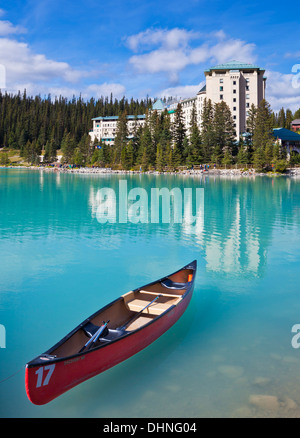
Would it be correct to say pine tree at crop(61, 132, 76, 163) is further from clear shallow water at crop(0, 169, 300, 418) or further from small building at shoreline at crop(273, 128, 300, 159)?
clear shallow water at crop(0, 169, 300, 418)

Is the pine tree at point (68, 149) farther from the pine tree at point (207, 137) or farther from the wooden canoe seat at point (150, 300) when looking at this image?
the wooden canoe seat at point (150, 300)

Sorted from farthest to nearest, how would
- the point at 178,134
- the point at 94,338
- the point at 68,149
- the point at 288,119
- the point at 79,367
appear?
the point at 288,119 → the point at 68,149 → the point at 178,134 → the point at 94,338 → the point at 79,367

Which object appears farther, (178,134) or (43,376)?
(178,134)

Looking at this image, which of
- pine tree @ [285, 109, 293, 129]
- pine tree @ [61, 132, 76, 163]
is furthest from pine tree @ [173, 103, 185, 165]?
pine tree @ [285, 109, 293, 129]

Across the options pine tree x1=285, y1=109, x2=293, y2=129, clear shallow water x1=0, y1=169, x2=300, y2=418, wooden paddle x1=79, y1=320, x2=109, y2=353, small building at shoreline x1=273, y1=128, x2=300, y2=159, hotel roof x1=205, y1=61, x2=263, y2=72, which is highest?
hotel roof x1=205, y1=61, x2=263, y2=72

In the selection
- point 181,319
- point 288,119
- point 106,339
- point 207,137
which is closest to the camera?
point 106,339

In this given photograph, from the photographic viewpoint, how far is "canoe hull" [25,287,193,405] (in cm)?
539

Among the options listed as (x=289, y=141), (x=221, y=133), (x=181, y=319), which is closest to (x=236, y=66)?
(x=289, y=141)

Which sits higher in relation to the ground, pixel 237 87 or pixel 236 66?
pixel 236 66

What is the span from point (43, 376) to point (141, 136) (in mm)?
94628

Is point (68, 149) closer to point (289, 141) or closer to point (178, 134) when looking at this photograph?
point (178, 134)

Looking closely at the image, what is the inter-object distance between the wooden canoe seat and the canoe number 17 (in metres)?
3.17

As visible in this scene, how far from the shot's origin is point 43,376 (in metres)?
5.43

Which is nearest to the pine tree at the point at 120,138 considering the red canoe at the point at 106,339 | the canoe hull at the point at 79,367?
the red canoe at the point at 106,339
